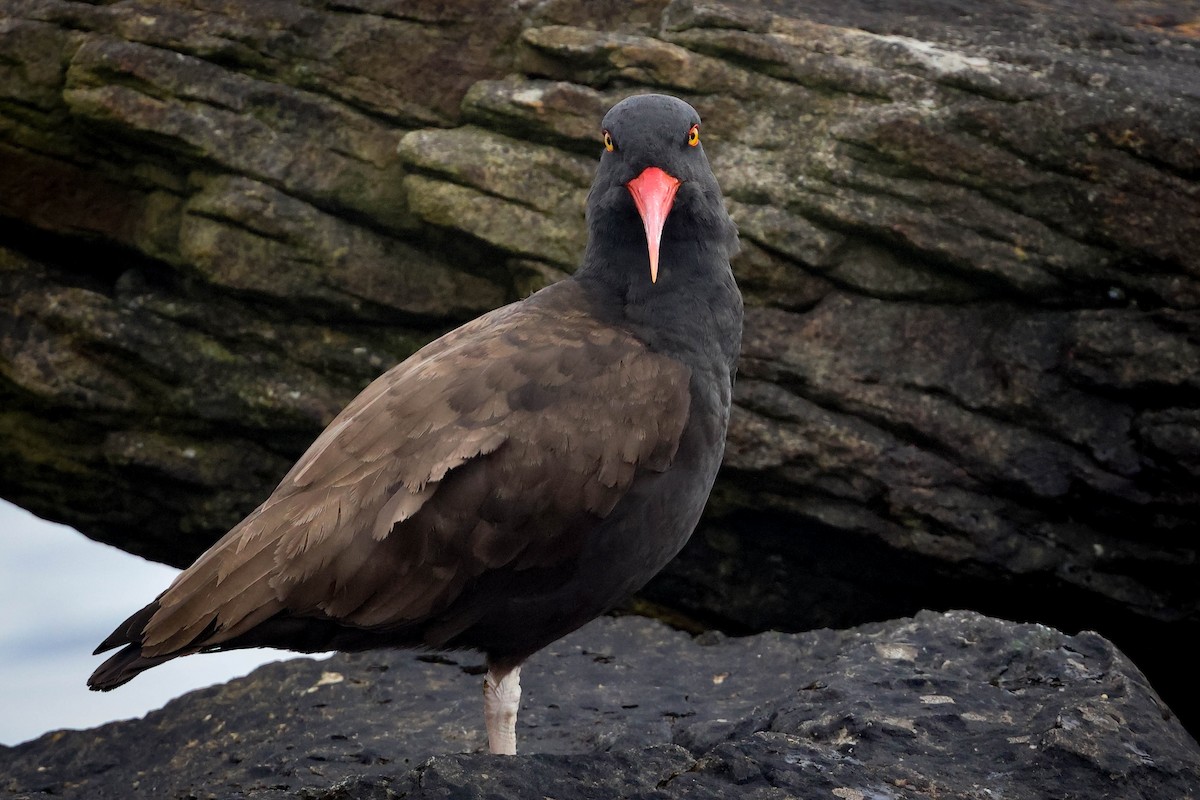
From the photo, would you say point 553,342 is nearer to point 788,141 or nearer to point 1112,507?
point 788,141

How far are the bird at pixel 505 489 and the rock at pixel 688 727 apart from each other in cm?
59

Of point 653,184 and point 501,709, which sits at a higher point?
point 653,184

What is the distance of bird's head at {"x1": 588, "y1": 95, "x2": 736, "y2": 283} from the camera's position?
16.1 ft

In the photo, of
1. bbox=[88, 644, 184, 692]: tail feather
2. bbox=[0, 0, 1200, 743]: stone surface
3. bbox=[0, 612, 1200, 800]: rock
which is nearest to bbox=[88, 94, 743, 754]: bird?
bbox=[88, 644, 184, 692]: tail feather

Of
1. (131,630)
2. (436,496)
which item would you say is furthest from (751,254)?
(131,630)

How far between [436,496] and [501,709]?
102 centimetres

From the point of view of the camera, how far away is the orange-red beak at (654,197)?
190 inches

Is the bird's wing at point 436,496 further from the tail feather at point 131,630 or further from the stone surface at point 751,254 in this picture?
the stone surface at point 751,254

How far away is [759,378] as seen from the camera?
7.78 metres

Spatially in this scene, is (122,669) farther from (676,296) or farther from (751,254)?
(751,254)

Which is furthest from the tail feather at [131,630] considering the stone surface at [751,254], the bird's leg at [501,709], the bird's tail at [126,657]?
the stone surface at [751,254]

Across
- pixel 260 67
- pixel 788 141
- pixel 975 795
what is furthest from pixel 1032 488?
pixel 260 67

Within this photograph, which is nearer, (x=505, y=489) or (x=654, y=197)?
(x=505, y=489)

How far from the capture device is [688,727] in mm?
5508
